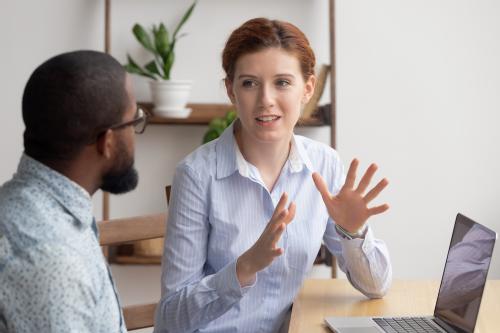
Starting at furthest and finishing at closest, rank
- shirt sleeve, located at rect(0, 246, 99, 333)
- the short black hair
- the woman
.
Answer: the woman, the short black hair, shirt sleeve, located at rect(0, 246, 99, 333)

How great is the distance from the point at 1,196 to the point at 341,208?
847mm

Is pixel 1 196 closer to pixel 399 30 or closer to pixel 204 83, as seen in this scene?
pixel 204 83

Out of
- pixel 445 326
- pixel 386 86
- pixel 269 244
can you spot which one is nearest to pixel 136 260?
pixel 386 86

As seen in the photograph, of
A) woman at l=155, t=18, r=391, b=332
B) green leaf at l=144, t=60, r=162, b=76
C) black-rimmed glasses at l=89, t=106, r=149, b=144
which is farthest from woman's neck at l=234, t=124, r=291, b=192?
green leaf at l=144, t=60, r=162, b=76

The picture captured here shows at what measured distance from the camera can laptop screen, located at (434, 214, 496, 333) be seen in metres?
1.48

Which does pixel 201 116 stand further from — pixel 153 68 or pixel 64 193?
pixel 64 193

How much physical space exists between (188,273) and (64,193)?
0.73 m

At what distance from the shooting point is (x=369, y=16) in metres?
3.35

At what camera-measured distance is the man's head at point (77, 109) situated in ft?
3.86

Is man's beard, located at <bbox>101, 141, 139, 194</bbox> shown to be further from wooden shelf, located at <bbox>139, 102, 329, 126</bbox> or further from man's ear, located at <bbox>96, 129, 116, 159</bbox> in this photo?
wooden shelf, located at <bbox>139, 102, 329, 126</bbox>

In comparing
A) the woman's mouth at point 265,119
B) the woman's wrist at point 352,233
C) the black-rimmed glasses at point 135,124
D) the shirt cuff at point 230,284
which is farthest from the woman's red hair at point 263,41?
the black-rimmed glasses at point 135,124

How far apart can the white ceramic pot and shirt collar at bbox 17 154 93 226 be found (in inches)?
78.4

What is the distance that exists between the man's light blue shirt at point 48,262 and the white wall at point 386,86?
2.21m

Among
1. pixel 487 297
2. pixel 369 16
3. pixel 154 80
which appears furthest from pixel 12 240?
pixel 369 16
